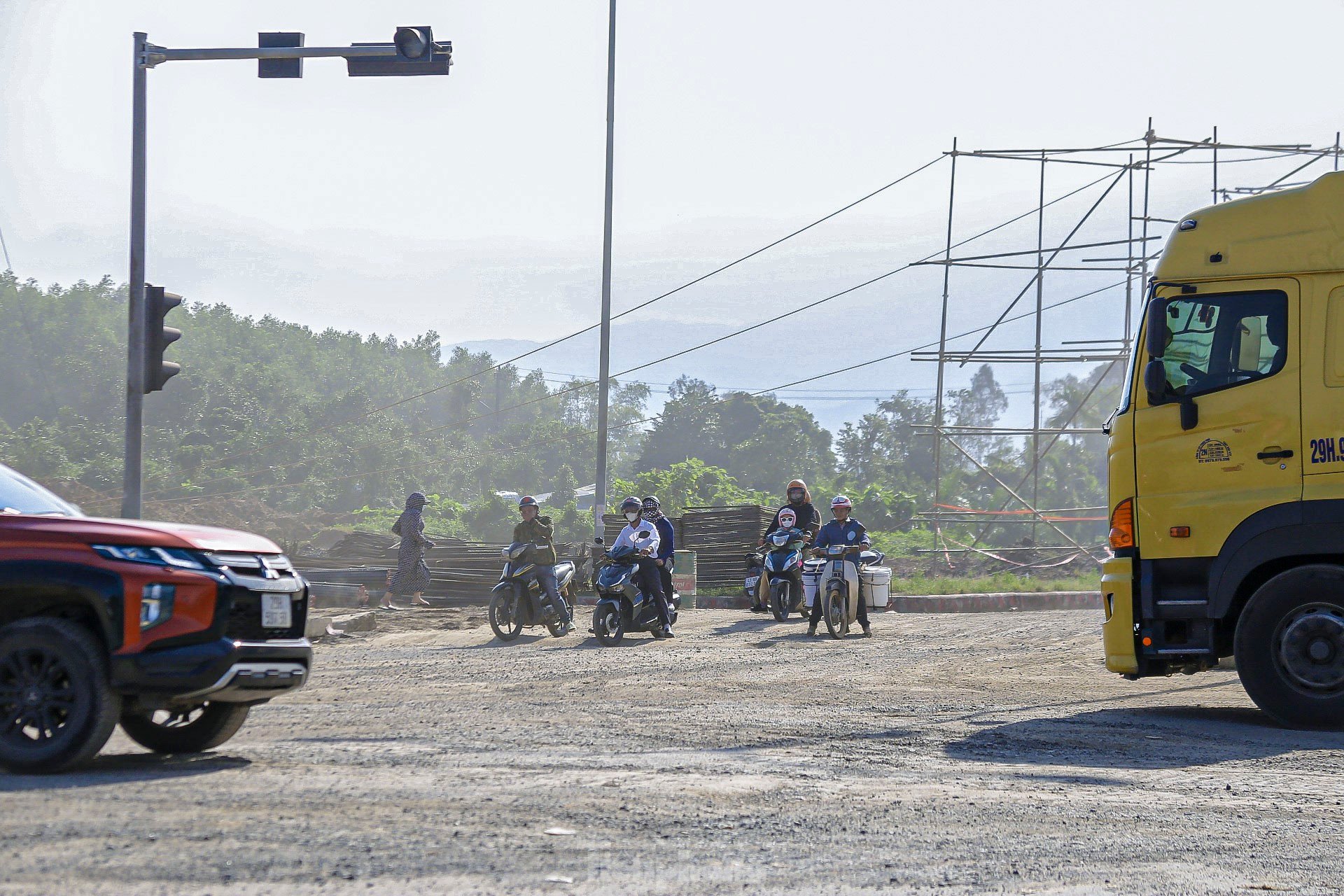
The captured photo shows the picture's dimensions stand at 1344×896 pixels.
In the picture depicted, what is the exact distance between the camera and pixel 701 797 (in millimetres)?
6711

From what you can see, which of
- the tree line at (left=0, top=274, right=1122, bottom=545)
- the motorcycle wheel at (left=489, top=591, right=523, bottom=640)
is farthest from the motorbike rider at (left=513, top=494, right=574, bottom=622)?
the tree line at (left=0, top=274, right=1122, bottom=545)

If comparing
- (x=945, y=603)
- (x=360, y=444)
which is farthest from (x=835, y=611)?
(x=360, y=444)

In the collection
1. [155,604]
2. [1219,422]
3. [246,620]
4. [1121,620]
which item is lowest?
[1121,620]

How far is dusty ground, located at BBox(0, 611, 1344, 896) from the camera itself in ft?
17.2

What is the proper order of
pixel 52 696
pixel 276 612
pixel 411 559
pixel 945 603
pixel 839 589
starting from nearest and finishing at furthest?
pixel 52 696
pixel 276 612
pixel 839 589
pixel 411 559
pixel 945 603

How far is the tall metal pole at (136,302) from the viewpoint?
1391 centimetres

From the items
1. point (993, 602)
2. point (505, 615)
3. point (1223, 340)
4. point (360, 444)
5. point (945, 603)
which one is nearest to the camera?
point (1223, 340)

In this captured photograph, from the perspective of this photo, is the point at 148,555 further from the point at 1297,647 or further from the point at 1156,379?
the point at 1297,647

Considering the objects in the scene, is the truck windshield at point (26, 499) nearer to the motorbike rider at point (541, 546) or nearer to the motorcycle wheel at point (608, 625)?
the motorcycle wheel at point (608, 625)

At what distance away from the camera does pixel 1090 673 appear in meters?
13.7

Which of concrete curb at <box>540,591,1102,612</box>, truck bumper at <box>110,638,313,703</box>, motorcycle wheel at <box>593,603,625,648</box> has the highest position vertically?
truck bumper at <box>110,638,313,703</box>

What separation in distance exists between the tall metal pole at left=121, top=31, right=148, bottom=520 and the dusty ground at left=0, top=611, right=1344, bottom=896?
12.0ft

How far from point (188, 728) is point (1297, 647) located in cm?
721

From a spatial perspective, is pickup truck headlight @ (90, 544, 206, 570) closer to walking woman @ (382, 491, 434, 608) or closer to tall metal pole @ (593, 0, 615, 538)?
walking woman @ (382, 491, 434, 608)
